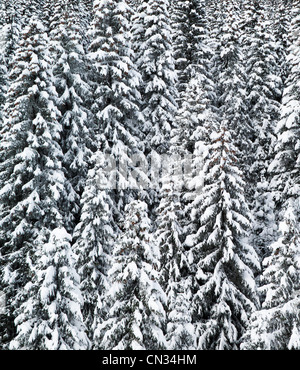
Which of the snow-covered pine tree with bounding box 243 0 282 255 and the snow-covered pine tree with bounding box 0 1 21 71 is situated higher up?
the snow-covered pine tree with bounding box 0 1 21 71

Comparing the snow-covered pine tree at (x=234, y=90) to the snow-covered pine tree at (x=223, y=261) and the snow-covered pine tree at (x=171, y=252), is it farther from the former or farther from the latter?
the snow-covered pine tree at (x=171, y=252)

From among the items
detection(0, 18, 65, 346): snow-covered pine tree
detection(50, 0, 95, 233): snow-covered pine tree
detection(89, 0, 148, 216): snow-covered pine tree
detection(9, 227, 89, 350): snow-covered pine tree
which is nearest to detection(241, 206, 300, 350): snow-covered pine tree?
detection(9, 227, 89, 350): snow-covered pine tree

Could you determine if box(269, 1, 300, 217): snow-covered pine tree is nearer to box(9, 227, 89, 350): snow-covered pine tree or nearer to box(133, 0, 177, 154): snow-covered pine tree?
box(133, 0, 177, 154): snow-covered pine tree

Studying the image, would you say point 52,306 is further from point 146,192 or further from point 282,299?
point 146,192

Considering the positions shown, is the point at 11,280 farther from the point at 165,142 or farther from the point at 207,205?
the point at 165,142

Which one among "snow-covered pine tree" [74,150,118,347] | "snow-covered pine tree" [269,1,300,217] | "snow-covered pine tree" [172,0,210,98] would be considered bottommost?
"snow-covered pine tree" [74,150,118,347]


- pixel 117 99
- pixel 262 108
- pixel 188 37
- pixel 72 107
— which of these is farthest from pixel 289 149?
pixel 72 107
